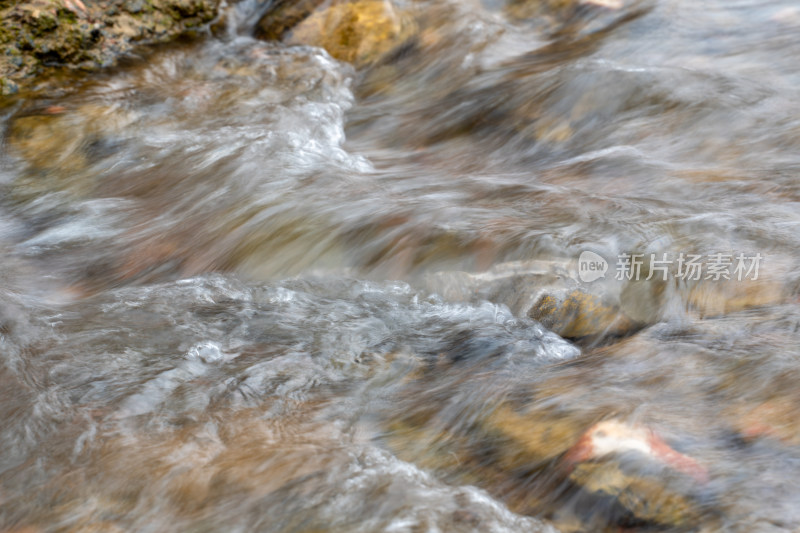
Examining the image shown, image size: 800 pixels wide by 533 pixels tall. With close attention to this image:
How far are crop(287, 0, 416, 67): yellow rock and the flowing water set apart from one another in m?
0.26

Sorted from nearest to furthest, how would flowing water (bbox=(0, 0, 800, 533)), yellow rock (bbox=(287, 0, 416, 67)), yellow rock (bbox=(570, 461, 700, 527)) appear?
yellow rock (bbox=(570, 461, 700, 527)), flowing water (bbox=(0, 0, 800, 533)), yellow rock (bbox=(287, 0, 416, 67))

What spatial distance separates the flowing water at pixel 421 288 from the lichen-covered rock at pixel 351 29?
10.3 inches

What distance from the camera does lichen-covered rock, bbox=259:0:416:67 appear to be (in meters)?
5.77

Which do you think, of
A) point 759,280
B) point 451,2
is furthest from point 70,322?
point 451,2

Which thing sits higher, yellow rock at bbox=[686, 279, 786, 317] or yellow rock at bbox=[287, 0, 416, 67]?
yellow rock at bbox=[287, 0, 416, 67]

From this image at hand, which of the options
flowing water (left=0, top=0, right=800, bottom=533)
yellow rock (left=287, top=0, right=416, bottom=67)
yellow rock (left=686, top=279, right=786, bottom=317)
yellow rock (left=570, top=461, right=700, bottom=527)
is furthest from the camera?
yellow rock (left=287, top=0, right=416, bottom=67)

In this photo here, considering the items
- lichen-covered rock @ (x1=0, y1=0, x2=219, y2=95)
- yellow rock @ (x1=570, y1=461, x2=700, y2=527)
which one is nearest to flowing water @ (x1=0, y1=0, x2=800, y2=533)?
yellow rock @ (x1=570, y1=461, x2=700, y2=527)

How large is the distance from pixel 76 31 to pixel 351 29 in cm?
204

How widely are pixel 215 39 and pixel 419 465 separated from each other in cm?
480

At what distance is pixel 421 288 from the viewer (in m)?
3.19

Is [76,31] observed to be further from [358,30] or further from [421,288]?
[421,288]

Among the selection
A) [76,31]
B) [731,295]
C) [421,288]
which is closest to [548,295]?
[421,288]

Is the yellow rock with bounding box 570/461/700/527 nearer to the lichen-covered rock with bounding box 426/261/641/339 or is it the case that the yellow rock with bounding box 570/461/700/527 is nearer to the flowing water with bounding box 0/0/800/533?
the flowing water with bounding box 0/0/800/533

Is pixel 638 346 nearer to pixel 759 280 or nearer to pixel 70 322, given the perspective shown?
pixel 759 280
